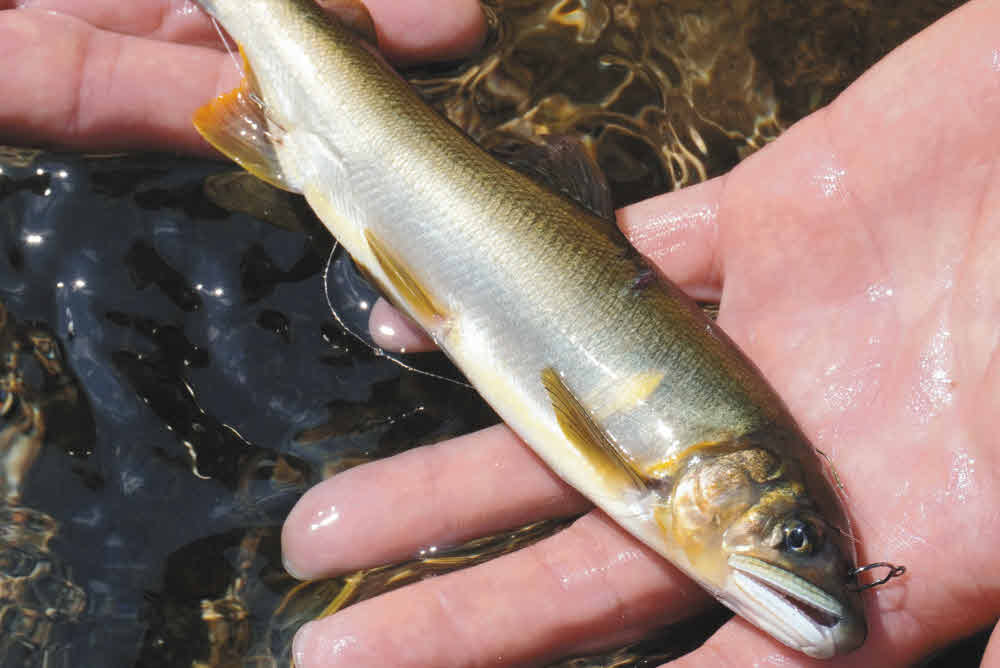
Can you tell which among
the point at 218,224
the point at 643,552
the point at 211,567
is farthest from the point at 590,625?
the point at 218,224

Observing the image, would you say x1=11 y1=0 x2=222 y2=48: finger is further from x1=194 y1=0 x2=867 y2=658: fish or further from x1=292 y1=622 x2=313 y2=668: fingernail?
x1=292 y1=622 x2=313 y2=668: fingernail

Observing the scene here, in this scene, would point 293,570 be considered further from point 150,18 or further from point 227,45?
point 150,18

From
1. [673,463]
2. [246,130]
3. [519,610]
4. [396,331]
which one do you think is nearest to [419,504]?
[519,610]

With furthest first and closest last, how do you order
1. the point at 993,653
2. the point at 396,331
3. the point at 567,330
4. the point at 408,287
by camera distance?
1. the point at 396,331
2. the point at 408,287
3. the point at 567,330
4. the point at 993,653

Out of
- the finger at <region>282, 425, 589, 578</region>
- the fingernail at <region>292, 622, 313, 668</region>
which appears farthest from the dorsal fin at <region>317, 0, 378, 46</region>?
the fingernail at <region>292, 622, 313, 668</region>

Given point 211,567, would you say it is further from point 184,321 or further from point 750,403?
point 750,403

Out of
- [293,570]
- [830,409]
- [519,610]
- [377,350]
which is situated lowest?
[293,570]

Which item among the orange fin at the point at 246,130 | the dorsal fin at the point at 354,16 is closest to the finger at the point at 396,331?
the orange fin at the point at 246,130
